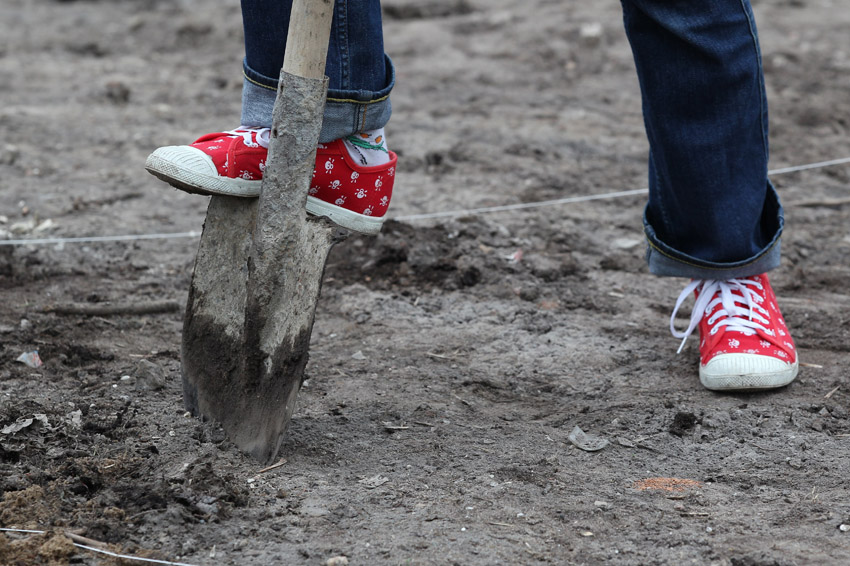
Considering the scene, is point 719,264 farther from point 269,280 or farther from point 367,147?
point 269,280

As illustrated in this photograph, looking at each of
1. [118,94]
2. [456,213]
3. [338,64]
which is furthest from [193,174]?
[118,94]

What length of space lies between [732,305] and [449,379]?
0.77 metres

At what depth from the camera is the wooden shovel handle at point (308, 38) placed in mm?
1598

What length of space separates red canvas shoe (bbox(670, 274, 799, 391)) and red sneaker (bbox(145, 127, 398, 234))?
914 mm

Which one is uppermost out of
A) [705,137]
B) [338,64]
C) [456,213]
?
[338,64]

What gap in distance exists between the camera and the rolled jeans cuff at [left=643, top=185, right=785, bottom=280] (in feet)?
7.23

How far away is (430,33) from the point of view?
20.0ft

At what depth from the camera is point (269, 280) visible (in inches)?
67.6

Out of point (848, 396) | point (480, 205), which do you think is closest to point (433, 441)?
point (848, 396)

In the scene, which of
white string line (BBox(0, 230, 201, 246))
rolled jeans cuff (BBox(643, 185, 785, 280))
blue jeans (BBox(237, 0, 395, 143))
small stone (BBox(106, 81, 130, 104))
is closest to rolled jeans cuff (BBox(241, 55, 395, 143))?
blue jeans (BBox(237, 0, 395, 143))

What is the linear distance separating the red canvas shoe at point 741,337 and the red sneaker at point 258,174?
914 mm

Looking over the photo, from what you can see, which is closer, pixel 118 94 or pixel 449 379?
pixel 449 379

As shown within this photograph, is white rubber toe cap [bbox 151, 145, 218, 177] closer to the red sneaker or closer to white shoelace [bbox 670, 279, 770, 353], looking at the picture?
the red sneaker

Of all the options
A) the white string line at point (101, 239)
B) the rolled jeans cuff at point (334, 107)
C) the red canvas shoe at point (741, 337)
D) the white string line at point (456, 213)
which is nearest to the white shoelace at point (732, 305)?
the red canvas shoe at point (741, 337)
